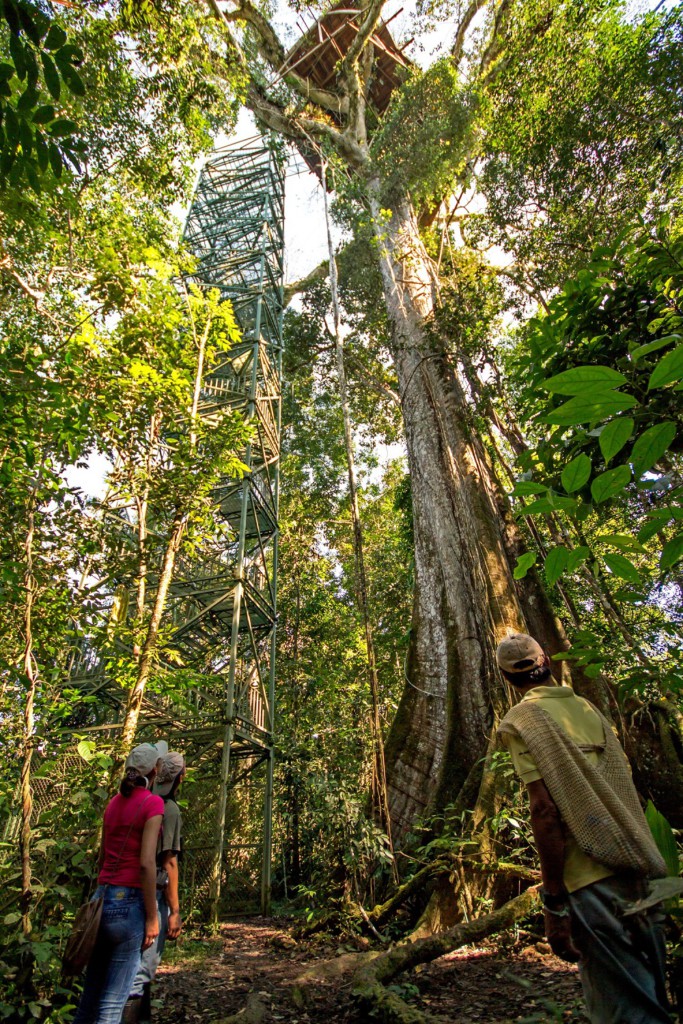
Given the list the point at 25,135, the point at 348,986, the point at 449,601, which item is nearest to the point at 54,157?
the point at 25,135

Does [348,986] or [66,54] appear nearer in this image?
[66,54]

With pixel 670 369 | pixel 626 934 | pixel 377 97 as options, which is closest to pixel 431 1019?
pixel 626 934

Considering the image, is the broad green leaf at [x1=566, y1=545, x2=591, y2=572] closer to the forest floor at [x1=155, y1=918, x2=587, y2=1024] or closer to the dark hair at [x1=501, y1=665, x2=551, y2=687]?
the dark hair at [x1=501, y1=665, x2=551, y2=687]

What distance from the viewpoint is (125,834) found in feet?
7.45

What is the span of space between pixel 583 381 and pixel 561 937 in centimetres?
Result: 142

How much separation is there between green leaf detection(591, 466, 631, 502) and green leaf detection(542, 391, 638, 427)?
241mm

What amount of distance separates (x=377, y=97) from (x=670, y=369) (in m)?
19.4

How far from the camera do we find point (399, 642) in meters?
10.0

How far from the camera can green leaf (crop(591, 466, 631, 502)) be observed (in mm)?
Result: 1057

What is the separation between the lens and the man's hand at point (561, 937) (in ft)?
4.56

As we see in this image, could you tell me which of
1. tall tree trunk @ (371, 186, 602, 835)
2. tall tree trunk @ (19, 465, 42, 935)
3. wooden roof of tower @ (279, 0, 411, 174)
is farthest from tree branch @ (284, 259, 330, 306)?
tall tree trunk @ (19, 465, 42, 935)

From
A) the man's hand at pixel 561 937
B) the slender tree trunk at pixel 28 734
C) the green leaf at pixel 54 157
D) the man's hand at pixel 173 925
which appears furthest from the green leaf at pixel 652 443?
the man's hand at pixel 173 925

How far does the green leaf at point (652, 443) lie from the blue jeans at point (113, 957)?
2.40 meters

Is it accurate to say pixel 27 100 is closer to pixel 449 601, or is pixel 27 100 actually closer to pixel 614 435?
pixel 614 435
